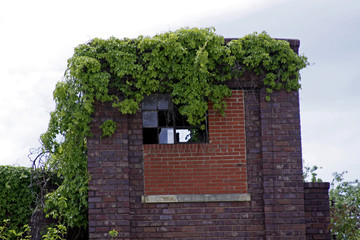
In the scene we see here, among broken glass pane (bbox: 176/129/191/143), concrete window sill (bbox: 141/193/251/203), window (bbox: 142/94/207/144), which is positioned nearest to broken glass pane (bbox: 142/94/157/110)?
window (bbox: 142/94/207/144)

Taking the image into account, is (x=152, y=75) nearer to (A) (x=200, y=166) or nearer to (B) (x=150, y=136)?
(B) (x=150, y=136)

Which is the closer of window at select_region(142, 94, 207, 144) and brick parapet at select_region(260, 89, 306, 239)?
brick parapet at select_region(260, 89, 306, 239)

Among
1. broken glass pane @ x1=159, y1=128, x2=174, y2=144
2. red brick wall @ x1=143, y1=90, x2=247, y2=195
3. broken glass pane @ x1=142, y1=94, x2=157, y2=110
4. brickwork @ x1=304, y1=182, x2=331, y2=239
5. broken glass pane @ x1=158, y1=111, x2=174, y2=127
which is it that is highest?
broken glass pane @ x1=142, y1=94, x2=157, y2=110

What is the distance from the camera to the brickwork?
36.4 feet

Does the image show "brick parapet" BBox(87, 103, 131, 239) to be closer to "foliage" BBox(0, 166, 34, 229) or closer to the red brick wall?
the red brick wall

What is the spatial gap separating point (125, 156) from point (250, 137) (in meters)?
2.59

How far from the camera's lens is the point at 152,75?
10.7m

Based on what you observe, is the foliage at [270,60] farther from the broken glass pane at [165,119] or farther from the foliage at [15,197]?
the foliage at [15,197]

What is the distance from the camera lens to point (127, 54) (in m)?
10.7

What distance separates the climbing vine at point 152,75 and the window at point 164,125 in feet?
0.75

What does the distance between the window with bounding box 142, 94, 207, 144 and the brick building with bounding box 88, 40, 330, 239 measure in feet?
0.07

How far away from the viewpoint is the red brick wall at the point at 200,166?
10.7m

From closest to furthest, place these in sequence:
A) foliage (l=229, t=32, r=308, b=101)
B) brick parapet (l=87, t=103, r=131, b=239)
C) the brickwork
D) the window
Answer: brick parapet (l=87, t=103, r=131, b=239)
foliage (l=229, t=32, r=308, b=101)
the window
the brickwork

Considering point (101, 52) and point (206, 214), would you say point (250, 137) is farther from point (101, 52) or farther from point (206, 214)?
point (101, 52)
